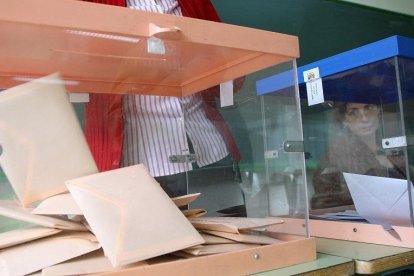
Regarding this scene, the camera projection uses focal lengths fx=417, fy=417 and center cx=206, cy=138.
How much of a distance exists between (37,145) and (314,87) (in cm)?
90

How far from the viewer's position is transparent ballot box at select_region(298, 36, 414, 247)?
1.04 m

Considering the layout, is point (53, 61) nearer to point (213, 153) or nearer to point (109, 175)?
point (109, 175)

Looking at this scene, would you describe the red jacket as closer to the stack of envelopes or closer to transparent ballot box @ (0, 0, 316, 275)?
transparent ballot box @ (0, 0, 316, 275)

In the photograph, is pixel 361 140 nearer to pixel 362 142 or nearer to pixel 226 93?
pixel 362 142

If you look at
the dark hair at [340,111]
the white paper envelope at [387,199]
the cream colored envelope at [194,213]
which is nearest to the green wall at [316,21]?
the dark hair at [340,111]

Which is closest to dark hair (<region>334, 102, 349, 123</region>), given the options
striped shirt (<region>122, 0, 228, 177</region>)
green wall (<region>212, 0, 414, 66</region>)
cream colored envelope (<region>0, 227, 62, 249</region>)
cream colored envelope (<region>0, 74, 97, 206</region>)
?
striped shirt (<region>122, 0, 228, 177</region>)

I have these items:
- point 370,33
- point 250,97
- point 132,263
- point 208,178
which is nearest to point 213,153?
point 208,178

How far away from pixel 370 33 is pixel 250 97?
1.88m

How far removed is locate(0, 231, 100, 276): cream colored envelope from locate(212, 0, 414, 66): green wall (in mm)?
1501

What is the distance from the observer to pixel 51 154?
0.73 m

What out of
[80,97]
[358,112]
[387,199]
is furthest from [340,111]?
[80,97]

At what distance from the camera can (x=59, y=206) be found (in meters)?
0.68

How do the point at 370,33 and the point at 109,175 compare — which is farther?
the point at 370,33

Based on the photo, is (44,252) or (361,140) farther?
(361,140)
